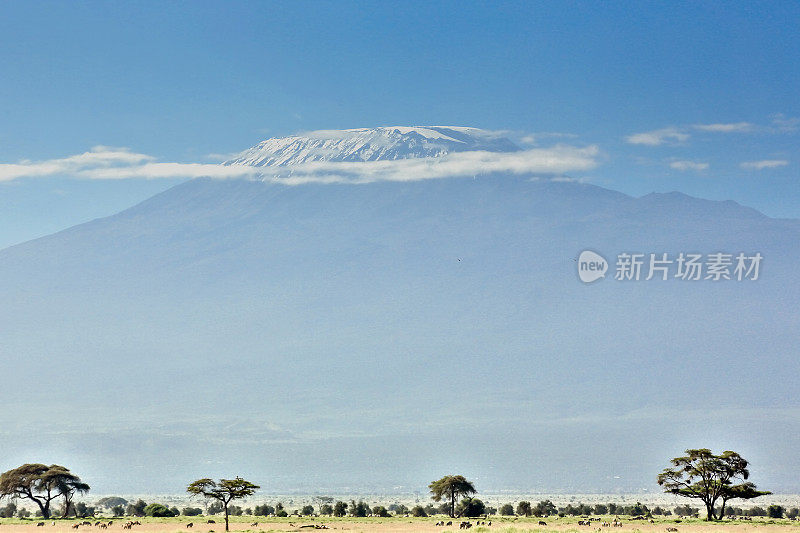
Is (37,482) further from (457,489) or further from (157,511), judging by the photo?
(457,489)

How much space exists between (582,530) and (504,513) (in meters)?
35.3

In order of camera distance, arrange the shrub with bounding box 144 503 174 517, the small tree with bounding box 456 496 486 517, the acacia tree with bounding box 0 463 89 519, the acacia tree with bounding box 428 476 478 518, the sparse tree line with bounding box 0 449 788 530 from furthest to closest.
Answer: the small tree with bounding box 456 496 486 517, the shrub with bounding box 144 503 174 517, the acacia tree with bounding box 428 476 478 518, the acacia tree with bounding box 0 463 89 519, the sparse tree line with bounding box 0 449 788 530

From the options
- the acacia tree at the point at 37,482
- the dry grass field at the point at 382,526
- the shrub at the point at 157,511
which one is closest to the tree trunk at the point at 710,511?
the dry grass field at the point at 382,526

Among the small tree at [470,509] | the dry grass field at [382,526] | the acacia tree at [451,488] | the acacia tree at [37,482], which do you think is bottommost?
the small tree at [470,509]

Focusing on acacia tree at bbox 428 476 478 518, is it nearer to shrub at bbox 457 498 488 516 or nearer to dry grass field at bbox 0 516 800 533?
shrub at bbox 457 498 488 516

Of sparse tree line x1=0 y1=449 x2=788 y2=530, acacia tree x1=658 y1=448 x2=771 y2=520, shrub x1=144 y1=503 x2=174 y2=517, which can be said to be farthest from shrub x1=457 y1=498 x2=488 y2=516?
shrub x1=144 y1=503 x2=174 y2=517

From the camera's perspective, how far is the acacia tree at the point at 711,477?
7981 cm

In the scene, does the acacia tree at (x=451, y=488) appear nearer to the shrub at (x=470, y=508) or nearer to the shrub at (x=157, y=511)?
the shrub at (x=470, y=508)

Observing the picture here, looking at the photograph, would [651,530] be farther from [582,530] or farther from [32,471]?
[32,471]

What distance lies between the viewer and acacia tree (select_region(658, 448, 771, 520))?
7981cm

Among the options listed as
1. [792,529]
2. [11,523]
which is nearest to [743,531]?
[792,529]

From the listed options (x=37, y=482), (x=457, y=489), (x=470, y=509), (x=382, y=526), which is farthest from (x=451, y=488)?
(x=37, y=482)

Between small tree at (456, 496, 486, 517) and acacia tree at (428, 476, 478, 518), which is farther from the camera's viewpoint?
small tree at (456, 496, 486, 517)

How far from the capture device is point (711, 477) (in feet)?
264
